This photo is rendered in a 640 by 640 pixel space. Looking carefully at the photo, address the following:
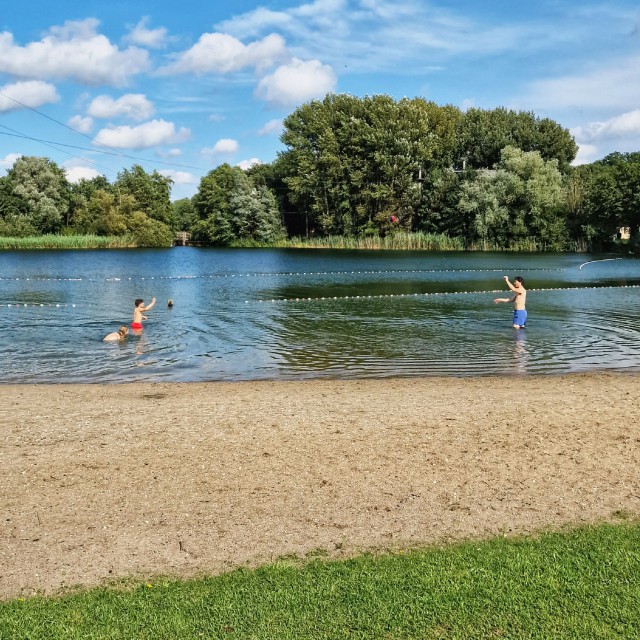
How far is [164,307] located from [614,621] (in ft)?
90.1

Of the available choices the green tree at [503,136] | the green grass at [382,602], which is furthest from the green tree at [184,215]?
the green grass at [382,602]

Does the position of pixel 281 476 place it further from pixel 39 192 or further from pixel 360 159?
pixel 39 192

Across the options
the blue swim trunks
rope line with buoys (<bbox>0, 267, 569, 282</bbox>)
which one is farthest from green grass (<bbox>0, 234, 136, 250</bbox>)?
the blue swim trunks

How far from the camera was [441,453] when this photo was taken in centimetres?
884

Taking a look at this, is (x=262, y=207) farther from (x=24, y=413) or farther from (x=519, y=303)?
(x=24, y=413)

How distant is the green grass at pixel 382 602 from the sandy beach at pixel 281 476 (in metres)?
0.43

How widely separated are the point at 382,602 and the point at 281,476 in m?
3.03

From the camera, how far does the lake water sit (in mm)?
17156

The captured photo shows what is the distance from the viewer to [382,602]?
5207 mm

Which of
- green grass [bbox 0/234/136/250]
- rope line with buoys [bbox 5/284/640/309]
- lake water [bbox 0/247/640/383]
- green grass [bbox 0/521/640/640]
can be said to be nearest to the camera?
green grass [bbox 0/521/640/640]

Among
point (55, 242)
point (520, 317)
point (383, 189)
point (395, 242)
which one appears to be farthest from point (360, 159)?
point (520, 317)

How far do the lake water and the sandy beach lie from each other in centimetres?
481

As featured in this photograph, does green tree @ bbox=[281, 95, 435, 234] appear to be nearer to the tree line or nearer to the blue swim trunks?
the tree line

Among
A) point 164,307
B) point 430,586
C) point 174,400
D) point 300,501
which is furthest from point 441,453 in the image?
point 164,307
